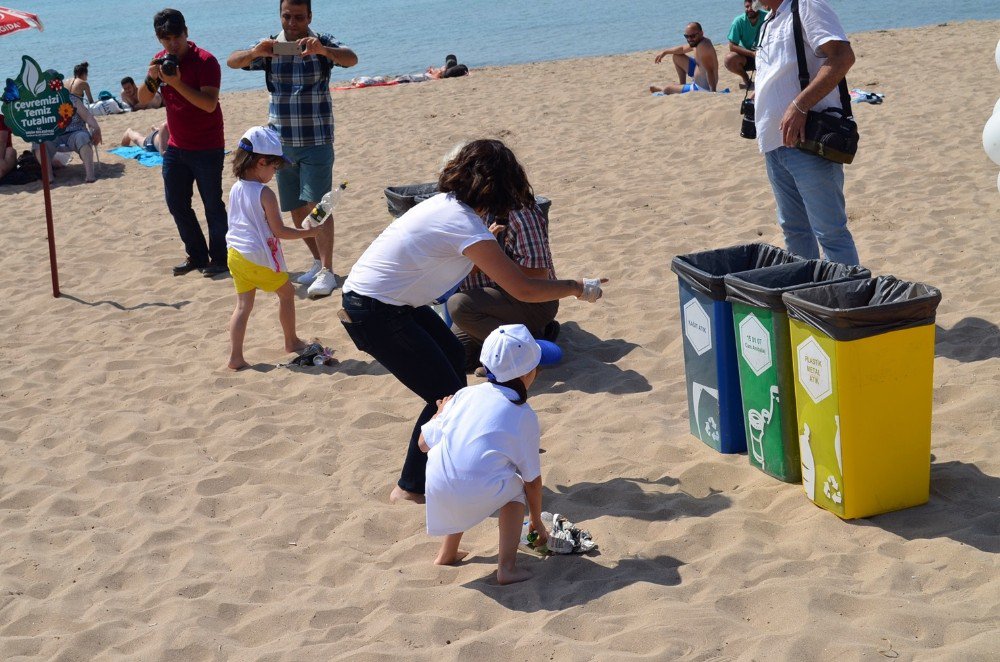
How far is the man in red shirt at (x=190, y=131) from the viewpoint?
694 centimetres

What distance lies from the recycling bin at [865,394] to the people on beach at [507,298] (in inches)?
69.1

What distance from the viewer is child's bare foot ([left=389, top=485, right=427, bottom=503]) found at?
418cm

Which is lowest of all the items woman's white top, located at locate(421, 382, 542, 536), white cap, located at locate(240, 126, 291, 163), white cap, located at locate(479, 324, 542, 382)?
woman's white top, located at locate(421, 382, 542, 536)

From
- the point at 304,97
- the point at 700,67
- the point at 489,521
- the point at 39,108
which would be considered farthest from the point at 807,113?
the point at 700,67

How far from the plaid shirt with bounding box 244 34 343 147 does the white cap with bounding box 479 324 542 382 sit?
3.97m

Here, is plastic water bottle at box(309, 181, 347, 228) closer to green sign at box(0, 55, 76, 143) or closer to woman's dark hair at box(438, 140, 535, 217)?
woman's dark hair at box(438, 140, 535, 217)

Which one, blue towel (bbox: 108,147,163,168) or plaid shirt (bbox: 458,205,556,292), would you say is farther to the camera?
blue towel (bbox: 108,147,163,168)

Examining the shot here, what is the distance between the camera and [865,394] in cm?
346

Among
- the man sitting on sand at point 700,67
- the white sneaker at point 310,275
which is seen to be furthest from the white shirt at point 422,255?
the man sitting on sand at point 700,67

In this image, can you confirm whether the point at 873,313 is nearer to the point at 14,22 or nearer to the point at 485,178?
the point at 485,178

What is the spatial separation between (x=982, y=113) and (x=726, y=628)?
8.47m

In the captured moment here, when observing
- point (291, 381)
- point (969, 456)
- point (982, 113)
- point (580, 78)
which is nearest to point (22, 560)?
point (291, 381)

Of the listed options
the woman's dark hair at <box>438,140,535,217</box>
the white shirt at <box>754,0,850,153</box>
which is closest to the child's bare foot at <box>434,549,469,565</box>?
the woman's dark hair at <box>438,140,535,217</box>

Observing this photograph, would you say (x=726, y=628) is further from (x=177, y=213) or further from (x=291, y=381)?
(x=177, y=213)
